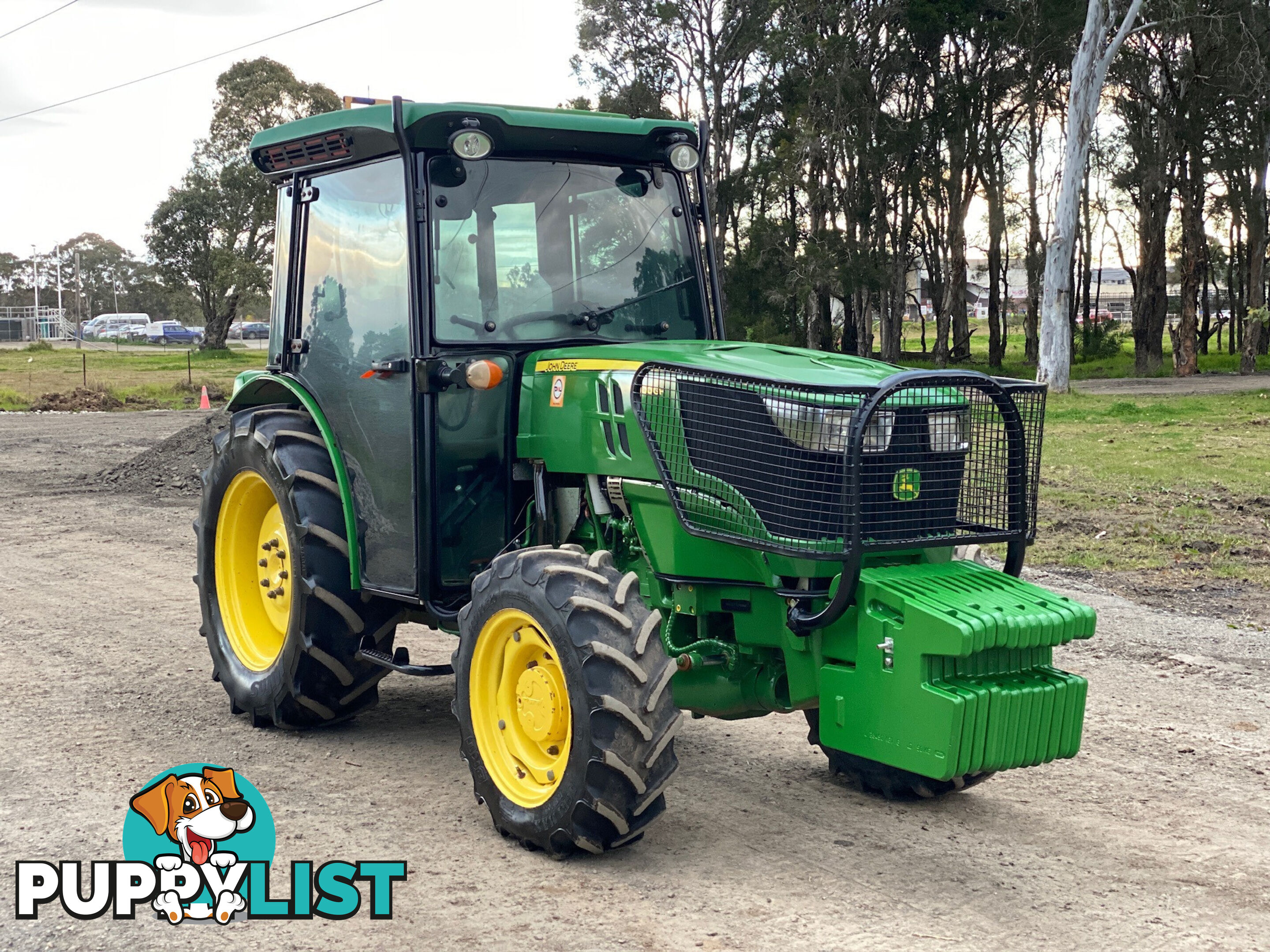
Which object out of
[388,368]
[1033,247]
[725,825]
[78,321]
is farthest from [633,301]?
[78,321]

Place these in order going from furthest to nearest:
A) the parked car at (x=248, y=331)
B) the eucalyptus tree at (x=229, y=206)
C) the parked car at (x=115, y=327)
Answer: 1. the parked car at (x=248, y=331)
2. the parked car at (x=115, y=327)
3. the eucalyptus tree at (x=229, y=206)

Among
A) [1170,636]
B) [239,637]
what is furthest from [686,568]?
[1170,636]

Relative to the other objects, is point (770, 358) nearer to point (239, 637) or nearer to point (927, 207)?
point (239, 637)

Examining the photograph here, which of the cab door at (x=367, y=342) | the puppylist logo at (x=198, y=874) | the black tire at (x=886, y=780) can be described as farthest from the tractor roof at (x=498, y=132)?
the puppylist logo at (x=198, y=874)

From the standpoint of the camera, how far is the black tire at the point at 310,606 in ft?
19.1

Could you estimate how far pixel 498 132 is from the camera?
5.39 m

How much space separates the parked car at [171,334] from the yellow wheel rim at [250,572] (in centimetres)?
6681

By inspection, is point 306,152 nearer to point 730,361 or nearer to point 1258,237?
→ point 730,361

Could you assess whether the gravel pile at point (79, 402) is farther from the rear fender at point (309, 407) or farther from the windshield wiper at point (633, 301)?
the windshield wiper at point (633, 301)

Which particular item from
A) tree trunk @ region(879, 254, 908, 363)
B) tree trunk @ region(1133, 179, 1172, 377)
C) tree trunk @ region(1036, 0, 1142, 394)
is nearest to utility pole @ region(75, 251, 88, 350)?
tree trunk @ region(879, 254, 908, 363)

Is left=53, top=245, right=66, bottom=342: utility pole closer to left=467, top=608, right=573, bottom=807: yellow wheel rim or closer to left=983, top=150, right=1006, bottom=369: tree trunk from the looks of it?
left=983, top=150, right=1006, bottom=369: tree trunk

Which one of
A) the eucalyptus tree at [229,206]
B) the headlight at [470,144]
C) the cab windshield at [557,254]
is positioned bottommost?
the cab windshield at [557,254]

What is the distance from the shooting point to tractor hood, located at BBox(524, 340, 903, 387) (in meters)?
4.68

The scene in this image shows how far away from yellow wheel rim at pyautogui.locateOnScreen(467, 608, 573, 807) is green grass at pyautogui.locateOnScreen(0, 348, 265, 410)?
25.3 meters
